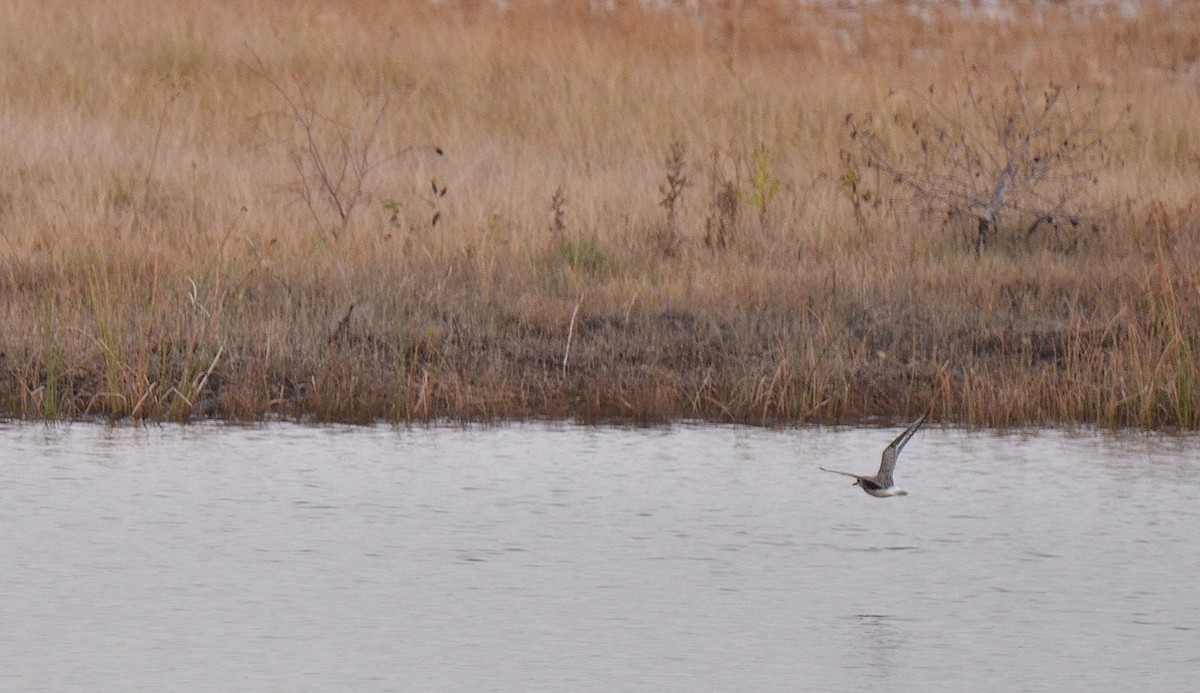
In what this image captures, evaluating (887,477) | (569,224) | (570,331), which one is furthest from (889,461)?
(569,224)

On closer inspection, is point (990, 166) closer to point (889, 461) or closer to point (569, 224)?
point (569, 224)

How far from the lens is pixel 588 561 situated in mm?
5941

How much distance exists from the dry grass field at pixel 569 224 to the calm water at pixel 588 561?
0.54m

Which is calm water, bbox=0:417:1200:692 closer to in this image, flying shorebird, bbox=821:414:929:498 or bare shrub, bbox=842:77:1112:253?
flying shorebird, bbox=821:414:929:498

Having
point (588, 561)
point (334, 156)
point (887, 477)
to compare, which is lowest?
point (588, 561)

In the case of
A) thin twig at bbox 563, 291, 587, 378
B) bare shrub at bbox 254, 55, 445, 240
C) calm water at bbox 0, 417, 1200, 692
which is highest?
bare shrub at bbox 254, 55, 445, 240

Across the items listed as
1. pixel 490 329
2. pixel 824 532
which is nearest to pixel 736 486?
pixel 824 532

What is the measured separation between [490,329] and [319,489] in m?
2.59

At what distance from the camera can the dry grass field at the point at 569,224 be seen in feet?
28.7

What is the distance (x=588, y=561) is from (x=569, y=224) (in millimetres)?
6309

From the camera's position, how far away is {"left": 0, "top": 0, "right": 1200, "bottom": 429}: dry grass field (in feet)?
28.7

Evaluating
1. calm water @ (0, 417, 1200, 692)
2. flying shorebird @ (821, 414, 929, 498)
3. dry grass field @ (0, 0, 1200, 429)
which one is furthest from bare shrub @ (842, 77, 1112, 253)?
flying shorebird @ (821, 414, 929, 498)

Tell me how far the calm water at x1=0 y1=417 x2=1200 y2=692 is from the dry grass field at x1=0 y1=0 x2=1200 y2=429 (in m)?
0.54

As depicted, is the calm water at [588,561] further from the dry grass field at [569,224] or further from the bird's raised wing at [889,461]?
the dry grass field at [569,224]
